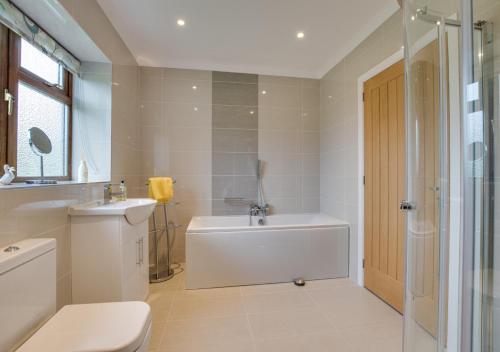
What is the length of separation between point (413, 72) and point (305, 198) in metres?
2.17

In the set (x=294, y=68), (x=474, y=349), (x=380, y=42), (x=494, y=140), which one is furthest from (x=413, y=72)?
(x=294, y=68)

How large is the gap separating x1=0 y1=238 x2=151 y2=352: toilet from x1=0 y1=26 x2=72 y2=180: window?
68cm

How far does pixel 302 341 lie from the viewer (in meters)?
1.51

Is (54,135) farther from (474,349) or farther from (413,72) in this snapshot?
(474,349)

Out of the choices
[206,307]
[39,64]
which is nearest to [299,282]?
[206,307]

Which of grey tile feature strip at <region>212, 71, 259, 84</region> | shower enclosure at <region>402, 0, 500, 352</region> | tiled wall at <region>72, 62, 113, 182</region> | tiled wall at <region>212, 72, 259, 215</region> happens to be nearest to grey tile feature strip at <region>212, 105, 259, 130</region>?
tiled wall at <region>212, 72, 259, 215</region>

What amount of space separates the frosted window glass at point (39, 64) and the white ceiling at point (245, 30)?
2.12 ft

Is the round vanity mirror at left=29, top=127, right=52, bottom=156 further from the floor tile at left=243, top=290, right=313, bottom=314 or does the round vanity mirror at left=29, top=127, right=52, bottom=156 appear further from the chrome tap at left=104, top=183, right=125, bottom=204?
the floor tile at left=243, top=290, right=313, bottom=314

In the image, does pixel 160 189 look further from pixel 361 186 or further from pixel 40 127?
pixel 361 186

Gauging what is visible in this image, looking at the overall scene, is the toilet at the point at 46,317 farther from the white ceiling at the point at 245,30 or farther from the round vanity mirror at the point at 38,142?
the white ceiling at the point at 245,30

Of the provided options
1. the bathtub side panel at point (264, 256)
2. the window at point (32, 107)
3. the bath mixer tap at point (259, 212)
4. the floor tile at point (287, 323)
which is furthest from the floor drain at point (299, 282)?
the window at point (32, 107)

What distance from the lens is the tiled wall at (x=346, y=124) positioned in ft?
6.59

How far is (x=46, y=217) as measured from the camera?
1.28m

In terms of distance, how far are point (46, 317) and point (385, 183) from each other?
96.8 inches
